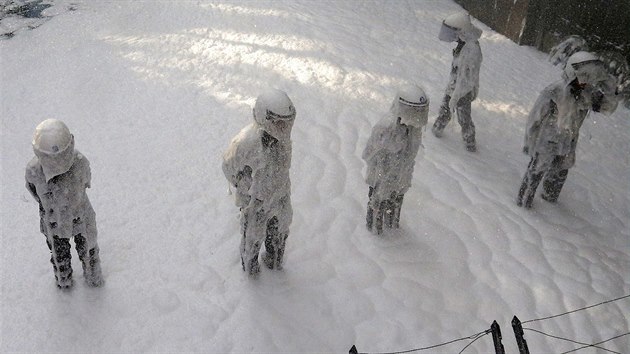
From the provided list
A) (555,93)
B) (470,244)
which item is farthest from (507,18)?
(470,244)

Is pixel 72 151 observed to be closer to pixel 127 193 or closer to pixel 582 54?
pixel 127 193

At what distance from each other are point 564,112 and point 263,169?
3051 millimetres

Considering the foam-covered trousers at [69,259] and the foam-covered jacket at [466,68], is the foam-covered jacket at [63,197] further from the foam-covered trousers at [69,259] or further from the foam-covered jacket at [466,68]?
the foam-covered jacket at [466,68]

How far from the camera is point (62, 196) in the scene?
3.74m

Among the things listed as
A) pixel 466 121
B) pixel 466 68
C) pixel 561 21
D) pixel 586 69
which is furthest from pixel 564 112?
pixel 561 21

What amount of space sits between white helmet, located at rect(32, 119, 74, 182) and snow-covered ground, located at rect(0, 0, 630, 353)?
120cm

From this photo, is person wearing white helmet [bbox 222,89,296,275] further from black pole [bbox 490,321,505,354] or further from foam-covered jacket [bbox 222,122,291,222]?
black pole [bbox 490,321,505,354]

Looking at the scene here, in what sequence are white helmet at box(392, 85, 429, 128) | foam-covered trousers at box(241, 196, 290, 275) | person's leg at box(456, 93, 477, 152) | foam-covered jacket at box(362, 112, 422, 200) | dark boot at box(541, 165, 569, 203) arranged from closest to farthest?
1. foam-covered trousers at box(241, 196, 290, 275)
2. white helmet at box(392, 85, 429, 128)
3. foam-covered jacket at box(362, 112, 422, 200)
4. dark boot at box(541, 165, 569, 203)
5. person's leg at box(456, 93, 477, 152)

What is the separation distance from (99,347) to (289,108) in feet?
7.15

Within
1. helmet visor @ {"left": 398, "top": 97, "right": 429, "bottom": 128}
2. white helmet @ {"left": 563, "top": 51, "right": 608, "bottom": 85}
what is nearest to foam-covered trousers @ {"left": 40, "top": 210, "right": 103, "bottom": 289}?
helmet visor @ {"left": 398, "top": 97, "right": 429, "bottom": 128}

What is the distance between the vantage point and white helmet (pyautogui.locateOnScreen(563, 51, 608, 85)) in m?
4.87

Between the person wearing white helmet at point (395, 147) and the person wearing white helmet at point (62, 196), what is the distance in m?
2.23

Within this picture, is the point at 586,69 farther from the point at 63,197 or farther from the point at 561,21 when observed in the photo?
the point at 561,21

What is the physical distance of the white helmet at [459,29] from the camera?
589 centimetres
